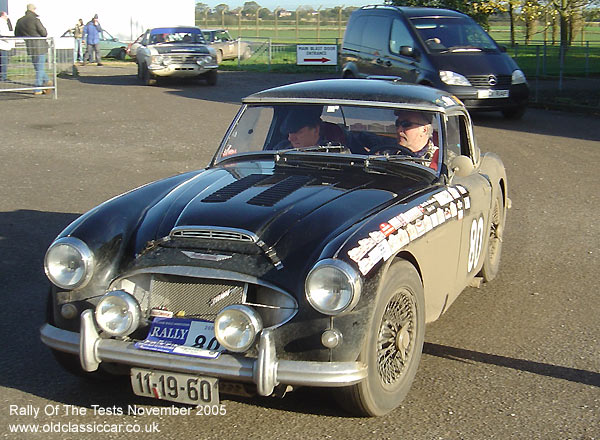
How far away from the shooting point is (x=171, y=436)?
161 inches

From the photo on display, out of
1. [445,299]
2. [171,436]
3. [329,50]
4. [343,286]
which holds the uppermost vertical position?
[329,50]

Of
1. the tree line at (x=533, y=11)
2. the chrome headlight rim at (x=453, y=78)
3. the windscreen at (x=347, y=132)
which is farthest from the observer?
the tree line at (x=533, y=11)

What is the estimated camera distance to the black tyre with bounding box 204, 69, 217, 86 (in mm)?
22484

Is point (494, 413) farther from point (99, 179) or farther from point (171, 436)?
point (99, 179)

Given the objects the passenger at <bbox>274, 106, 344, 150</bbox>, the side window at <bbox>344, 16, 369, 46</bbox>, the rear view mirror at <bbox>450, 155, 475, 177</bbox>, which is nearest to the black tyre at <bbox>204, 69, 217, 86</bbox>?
the side window at <bbox>344, 16, 369, 46</bbox>

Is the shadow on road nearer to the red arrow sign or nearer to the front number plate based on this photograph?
the front number plate

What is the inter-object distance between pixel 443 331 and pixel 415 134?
1296 millimetres

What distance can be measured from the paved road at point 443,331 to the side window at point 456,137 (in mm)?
1105

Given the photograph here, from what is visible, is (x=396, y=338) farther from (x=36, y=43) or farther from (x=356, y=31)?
(x=36, y=43)

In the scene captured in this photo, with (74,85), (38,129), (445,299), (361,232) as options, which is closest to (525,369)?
(445,299)

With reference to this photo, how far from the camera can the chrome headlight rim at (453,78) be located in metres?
15.0

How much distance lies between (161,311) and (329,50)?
25.6m

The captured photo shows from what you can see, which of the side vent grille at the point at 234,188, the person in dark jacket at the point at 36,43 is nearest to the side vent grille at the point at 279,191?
the side vent grille at the point at 234,188

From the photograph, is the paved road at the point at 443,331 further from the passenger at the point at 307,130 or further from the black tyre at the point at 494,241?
the passenger at the point at 307,130
